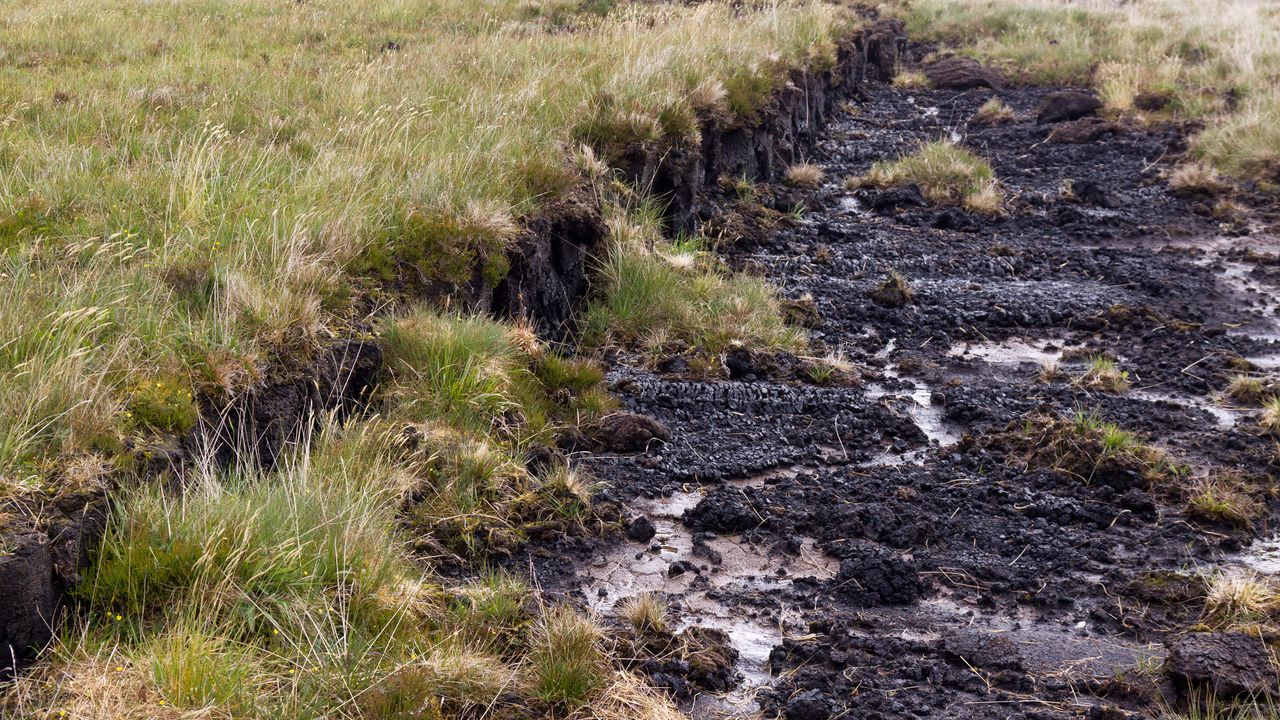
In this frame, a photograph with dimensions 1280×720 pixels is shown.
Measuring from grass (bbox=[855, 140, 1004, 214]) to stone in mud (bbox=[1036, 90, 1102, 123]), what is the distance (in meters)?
3.35

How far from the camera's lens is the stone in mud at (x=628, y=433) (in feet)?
17.9

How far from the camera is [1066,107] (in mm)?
14180

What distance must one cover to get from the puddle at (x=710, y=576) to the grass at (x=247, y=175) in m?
1.65

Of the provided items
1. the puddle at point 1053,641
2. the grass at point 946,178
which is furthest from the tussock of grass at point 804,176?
the puddle at point 1053,641

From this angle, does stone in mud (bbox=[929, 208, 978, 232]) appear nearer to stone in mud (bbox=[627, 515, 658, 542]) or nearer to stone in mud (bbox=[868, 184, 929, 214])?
stone in mud (bbox=[868, 184, 929, 214])

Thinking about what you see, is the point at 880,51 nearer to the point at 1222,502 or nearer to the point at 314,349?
the point at 1222,502

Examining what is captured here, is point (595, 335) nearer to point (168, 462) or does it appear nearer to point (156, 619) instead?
point (168, 462)

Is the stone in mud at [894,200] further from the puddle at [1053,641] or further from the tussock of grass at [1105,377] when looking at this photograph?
the puddle at [1053,641]

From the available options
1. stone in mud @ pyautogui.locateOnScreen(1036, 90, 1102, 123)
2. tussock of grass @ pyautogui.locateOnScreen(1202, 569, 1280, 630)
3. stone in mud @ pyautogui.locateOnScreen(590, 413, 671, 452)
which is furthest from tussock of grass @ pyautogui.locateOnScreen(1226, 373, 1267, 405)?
stone in mud @ pyautogui.locateOnScreen(1036, 90, 1102, 123)

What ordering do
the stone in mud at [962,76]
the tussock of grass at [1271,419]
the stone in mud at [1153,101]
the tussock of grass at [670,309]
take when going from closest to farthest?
the tussock of grass at [1271,419], the tussock of grass at [670,309], the stone in mud at [1153,101], the stone in mud at [962,76]

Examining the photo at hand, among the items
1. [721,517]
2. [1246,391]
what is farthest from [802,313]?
[721,517]

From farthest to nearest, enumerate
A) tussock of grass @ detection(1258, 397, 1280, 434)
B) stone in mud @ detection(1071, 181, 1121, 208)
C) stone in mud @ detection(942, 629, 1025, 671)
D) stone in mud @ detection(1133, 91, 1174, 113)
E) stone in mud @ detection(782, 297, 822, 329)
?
stone in mud @ detection(1133, 91, 1174, 113) → stone in mud @ detection(1071, 181, 1121, 208) → stone in mud @ detection(782, 297, 822, 329) → tussock of grass @ detection(1258, 397, 1280, 434) → stone in mud @ detection(942, 629, 1025, 671)

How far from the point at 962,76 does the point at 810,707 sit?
16.1 m

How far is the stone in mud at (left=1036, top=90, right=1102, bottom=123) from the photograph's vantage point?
555 inches
